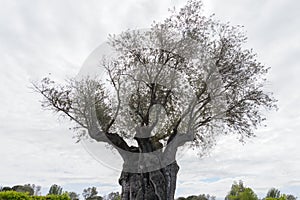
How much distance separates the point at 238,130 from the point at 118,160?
5.35 meters

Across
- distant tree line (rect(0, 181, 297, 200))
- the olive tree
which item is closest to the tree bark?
the olive tree

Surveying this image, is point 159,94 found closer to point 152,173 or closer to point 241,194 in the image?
point 152,173

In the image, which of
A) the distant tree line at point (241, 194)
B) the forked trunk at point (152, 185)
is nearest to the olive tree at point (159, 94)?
the forked trunk at point (152, 185)

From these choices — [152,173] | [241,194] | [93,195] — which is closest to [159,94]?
[152,173]

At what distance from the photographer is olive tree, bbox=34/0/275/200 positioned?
38.5 feet

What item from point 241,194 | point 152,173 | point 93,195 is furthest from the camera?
point 93,195

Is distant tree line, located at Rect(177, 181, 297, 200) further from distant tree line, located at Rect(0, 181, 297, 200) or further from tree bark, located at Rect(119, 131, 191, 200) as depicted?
tree bark, located at Rect(119, 131, 191, 200)

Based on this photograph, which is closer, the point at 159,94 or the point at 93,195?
the point at 159,94

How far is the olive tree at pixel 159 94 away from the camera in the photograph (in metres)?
11.8

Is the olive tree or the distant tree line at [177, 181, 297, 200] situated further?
the distant tree line at [177, 181, 297, 200]

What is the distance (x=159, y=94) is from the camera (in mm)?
12234

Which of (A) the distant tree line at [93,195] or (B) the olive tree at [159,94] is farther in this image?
(A) the distant tree line at [93,195]

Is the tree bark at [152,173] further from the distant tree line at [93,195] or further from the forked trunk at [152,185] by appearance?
the distant tree line at [93,195]

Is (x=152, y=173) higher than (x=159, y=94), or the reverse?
(x=159, y=94)
